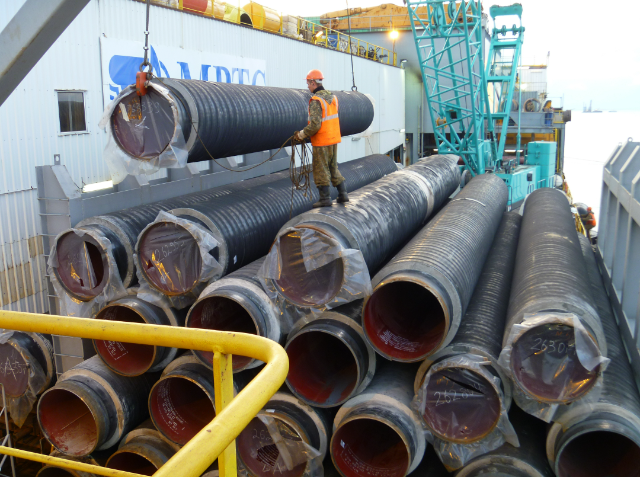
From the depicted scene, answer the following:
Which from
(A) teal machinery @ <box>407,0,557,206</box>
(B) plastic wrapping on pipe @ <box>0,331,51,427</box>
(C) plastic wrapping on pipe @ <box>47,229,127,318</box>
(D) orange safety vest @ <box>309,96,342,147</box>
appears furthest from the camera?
(A) teal machinery @ <box>407,0,557,206</box>

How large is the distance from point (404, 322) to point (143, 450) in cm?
254

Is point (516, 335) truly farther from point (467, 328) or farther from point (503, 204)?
point (503, 204)

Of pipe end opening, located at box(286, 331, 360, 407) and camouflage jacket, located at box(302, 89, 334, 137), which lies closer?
pipe end opening, located at box(286, 331, 360, 407)

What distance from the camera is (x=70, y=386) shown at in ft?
14.9

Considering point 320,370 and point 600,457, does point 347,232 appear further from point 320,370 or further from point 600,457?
point 600,457

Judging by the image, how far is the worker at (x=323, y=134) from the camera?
483cm

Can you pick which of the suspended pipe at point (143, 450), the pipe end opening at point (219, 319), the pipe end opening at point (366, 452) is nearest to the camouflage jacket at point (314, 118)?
the pipe end opening at point (219, 319)

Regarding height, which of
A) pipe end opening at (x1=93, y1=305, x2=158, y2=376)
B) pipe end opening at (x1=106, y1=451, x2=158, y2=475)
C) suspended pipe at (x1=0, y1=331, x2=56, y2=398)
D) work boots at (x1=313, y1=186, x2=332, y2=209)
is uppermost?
work boots at (x1=313, y1=186, x2=332, y2=209)

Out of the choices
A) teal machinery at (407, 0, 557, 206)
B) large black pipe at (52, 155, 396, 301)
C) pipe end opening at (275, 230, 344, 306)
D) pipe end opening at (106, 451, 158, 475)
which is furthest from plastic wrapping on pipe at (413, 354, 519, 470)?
teal machinery at (407, 0, 557, 206)

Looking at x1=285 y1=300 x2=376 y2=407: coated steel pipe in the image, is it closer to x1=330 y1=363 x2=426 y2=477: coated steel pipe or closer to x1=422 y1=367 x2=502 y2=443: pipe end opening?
x1=330 y1=363 x2=426 y2=477: coated steel pipe

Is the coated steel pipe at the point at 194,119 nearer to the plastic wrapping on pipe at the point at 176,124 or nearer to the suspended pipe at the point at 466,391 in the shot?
the plastic wrapping on pipe at the point at 176,124

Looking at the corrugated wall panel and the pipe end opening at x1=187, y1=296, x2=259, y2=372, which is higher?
the corrugated wall panel

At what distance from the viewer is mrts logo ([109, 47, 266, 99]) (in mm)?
7648

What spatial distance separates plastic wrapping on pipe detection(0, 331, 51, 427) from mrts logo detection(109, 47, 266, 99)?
385 centimetres
